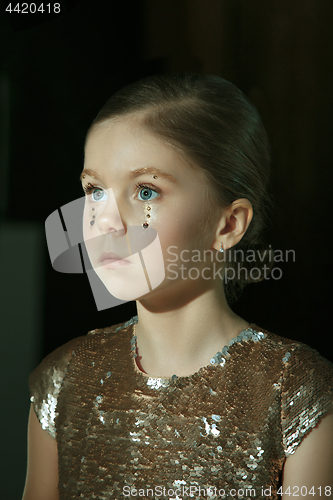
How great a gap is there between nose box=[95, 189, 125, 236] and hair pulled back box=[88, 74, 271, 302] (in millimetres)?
146

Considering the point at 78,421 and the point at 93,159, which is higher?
the point at 93,159

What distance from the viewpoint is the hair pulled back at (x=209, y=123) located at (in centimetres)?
92

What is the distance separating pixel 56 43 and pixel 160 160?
1.44 ft

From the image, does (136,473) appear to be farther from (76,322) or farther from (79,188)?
(79,188)

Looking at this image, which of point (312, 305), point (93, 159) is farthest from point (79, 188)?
point (312, 305)

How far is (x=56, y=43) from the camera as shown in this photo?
1115mm

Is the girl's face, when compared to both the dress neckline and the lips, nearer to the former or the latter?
the lips

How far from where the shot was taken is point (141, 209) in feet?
2.91

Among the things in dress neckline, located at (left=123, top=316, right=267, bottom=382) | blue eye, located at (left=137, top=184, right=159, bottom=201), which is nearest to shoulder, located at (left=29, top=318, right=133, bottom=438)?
dress neckline, located at (left=123, top=316, right=267, bottom=382)

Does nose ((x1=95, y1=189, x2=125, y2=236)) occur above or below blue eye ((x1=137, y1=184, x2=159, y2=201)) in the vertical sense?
below

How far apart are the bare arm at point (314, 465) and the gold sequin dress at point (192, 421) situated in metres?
0.02

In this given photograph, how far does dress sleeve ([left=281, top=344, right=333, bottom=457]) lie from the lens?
87 cm

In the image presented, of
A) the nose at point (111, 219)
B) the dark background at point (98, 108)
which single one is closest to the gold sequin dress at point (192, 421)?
the dark background at point (98, 108)

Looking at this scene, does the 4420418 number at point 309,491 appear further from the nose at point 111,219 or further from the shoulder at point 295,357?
the nose at point 111,219
